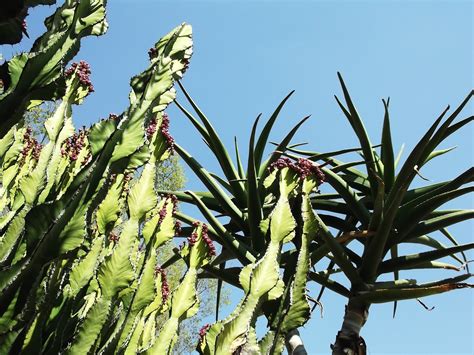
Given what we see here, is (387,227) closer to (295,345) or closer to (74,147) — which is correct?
(295,345)

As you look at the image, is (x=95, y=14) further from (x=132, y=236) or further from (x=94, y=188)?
(x=132, y=236)

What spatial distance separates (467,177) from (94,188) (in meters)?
2.46

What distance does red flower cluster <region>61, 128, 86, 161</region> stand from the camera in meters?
2.84

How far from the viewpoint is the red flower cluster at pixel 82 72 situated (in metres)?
2.75

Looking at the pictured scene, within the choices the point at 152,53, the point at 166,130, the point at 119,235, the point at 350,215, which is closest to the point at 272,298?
the point at 119,235

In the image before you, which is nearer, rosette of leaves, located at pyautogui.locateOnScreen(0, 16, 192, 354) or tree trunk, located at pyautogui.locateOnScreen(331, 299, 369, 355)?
rosette of leaves, located at pyautogui.locateOnScreen(0, 16, 192, 354)

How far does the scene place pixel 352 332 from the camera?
3.06 metres

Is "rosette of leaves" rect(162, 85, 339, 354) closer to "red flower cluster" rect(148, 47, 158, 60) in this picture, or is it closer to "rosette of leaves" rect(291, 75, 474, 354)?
"rosette of leaves" rect(291, 75, 474, 354)

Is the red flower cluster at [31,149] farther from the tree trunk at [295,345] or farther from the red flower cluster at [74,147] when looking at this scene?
the tree trunk at [295,345]

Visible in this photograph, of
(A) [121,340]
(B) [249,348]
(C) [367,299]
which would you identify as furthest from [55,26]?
(C) [367,299]

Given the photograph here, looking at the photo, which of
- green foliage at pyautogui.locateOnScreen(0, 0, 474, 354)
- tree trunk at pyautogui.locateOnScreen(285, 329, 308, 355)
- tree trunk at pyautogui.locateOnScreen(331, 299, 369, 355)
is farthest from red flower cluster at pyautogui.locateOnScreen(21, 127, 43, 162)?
tree trunk at pyautogui.locateOnScreen(331, 299, 369, 355)

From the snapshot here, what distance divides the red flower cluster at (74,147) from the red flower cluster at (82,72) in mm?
305

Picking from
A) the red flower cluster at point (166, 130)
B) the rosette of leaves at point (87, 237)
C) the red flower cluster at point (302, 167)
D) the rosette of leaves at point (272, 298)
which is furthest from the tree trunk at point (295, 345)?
the red flower cluster at point (166, 130)

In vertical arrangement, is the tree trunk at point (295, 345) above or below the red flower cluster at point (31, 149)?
below
